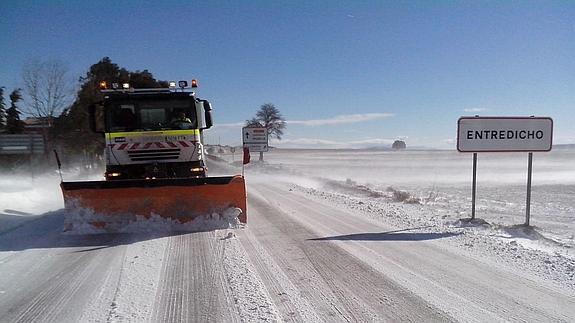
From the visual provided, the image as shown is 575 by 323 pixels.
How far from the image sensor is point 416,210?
39.1 feet

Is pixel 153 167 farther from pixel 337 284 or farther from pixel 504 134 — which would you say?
pixel 504 134

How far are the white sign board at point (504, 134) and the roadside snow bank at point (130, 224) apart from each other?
550cm

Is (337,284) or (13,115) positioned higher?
(13,115)

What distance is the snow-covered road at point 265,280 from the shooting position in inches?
159

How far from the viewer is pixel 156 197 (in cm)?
807

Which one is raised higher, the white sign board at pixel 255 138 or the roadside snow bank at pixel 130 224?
the white sign board at pixel 255 138

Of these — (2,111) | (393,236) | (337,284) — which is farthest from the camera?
(2,111)

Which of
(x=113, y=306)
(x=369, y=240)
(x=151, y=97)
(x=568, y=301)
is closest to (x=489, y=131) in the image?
(x=369, y=240)

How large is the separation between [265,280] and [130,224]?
405 cm

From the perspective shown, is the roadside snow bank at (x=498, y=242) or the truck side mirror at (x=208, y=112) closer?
the roadside snow bank at (x=498, y=242)

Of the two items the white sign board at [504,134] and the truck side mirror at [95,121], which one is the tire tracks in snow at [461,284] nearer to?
the white sign board at [504,134]

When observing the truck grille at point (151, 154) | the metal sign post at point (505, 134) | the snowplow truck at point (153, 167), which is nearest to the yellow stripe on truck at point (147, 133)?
the snowplow truck at point (153, 167)

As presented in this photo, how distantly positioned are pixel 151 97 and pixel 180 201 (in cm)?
305

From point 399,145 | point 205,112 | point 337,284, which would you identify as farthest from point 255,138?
point 399,145
